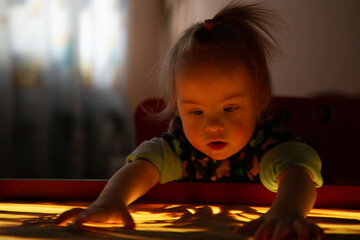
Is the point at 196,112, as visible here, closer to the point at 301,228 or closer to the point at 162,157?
the point at 162,157

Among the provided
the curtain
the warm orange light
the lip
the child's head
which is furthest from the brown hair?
the curtain

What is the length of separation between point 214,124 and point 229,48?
0.14 meters

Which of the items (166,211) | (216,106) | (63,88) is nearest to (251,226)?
(166,211)

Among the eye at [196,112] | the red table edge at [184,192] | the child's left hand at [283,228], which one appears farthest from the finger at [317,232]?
the eye at [196,112]

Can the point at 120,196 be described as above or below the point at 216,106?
below

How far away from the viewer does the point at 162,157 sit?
774 millimetres

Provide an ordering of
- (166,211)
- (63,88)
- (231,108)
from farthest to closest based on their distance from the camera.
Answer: (63,88), (231,108), (166,211)

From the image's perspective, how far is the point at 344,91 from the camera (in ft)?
4.43

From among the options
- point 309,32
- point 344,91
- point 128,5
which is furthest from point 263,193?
point 128,5

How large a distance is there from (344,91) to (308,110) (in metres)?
0.24

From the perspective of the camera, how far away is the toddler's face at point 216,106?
0.67m

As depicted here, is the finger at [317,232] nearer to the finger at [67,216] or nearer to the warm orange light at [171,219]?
the warm orange light at [171,219]

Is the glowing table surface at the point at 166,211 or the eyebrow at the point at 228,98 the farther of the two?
the eyebrow at the point at 228,98

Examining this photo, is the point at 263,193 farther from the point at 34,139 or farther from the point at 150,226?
the point at 34,139
